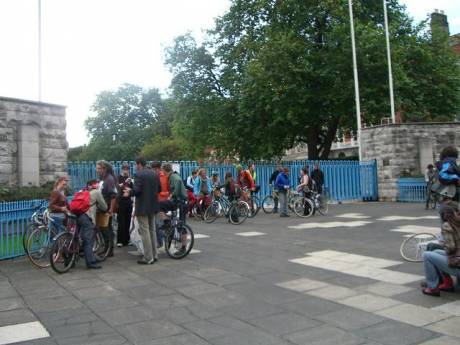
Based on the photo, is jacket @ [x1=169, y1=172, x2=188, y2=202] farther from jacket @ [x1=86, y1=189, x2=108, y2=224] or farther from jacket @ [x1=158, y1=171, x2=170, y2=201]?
jacket @ [x1=86, y1=189, x2=108, y2=224]

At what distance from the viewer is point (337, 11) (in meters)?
26.2

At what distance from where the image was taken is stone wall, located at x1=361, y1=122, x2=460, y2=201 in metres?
22.5

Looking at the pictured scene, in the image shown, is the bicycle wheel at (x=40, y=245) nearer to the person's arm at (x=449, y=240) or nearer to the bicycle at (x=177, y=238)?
the bicycle at (x=177, y=238)

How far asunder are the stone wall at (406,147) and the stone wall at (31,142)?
15.4 metres

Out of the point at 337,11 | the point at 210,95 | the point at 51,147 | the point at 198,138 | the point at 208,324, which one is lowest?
the point at 208,324

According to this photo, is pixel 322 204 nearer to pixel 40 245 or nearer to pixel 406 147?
pixel 406 147

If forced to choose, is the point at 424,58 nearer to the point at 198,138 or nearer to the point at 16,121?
the point at 198,138

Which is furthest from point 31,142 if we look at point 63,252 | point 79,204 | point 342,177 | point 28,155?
point 342,177

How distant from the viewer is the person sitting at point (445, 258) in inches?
224

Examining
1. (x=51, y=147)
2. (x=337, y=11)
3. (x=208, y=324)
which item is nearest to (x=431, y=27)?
(x=337, y=11)

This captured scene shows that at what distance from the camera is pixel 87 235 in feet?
27.2

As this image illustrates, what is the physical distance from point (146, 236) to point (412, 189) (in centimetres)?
1633

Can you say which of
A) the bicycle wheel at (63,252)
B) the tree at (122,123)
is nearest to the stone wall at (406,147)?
the bicycle wheel at (63,252)

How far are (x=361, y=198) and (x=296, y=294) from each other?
17845 mm
